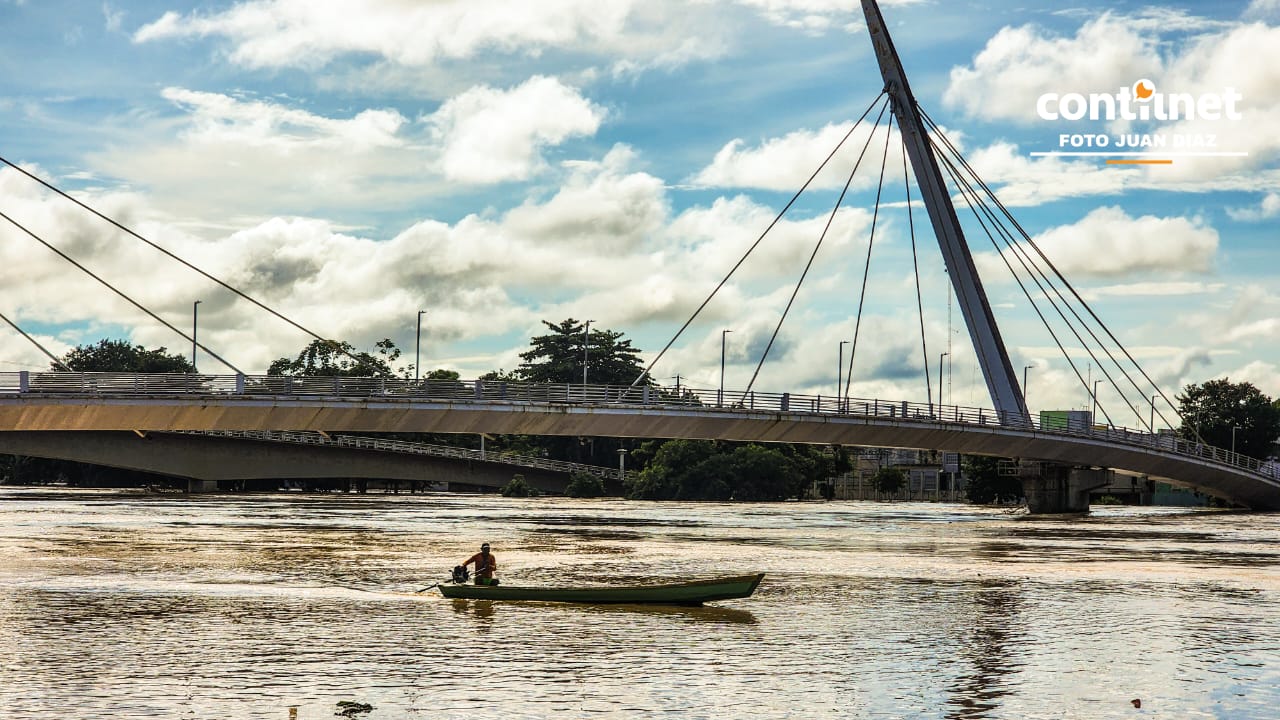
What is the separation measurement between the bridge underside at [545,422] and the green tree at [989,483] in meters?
33.7

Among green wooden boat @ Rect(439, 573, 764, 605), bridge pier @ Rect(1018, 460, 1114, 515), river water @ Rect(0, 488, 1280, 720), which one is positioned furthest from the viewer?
bridge pier @ Rect(1018, 460, 1114, 515)

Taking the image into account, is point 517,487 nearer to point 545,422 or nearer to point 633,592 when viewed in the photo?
point 545,422

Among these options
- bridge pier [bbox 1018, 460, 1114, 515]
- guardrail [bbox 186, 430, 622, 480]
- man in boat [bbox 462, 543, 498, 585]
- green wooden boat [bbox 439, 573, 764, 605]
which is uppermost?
guardrail [bbox 186, 430, 622, 480]

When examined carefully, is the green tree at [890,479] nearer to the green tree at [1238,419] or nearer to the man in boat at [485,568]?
the green tree at [1238,419]

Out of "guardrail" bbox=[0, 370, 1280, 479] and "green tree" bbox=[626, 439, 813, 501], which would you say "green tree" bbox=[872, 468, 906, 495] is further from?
"guardrail" bbox=[0, 370, 1280, 479]

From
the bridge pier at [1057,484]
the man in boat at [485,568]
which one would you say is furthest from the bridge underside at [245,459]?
the man in boat at [485,568]

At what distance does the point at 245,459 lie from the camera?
12731 centimetres

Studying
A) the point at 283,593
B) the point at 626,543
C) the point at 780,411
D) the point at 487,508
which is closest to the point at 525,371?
the point at 487,508

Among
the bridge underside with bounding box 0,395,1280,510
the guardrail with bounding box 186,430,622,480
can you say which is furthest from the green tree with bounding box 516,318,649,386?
the bridge underside with bounding box 0,395,1280,510

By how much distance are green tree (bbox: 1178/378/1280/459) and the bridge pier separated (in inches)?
2037

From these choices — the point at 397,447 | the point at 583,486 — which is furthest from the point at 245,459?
the point at 583,486

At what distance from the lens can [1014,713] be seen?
21562 mm

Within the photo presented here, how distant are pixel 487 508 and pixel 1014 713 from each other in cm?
8636

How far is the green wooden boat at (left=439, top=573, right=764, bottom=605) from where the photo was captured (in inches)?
1325
